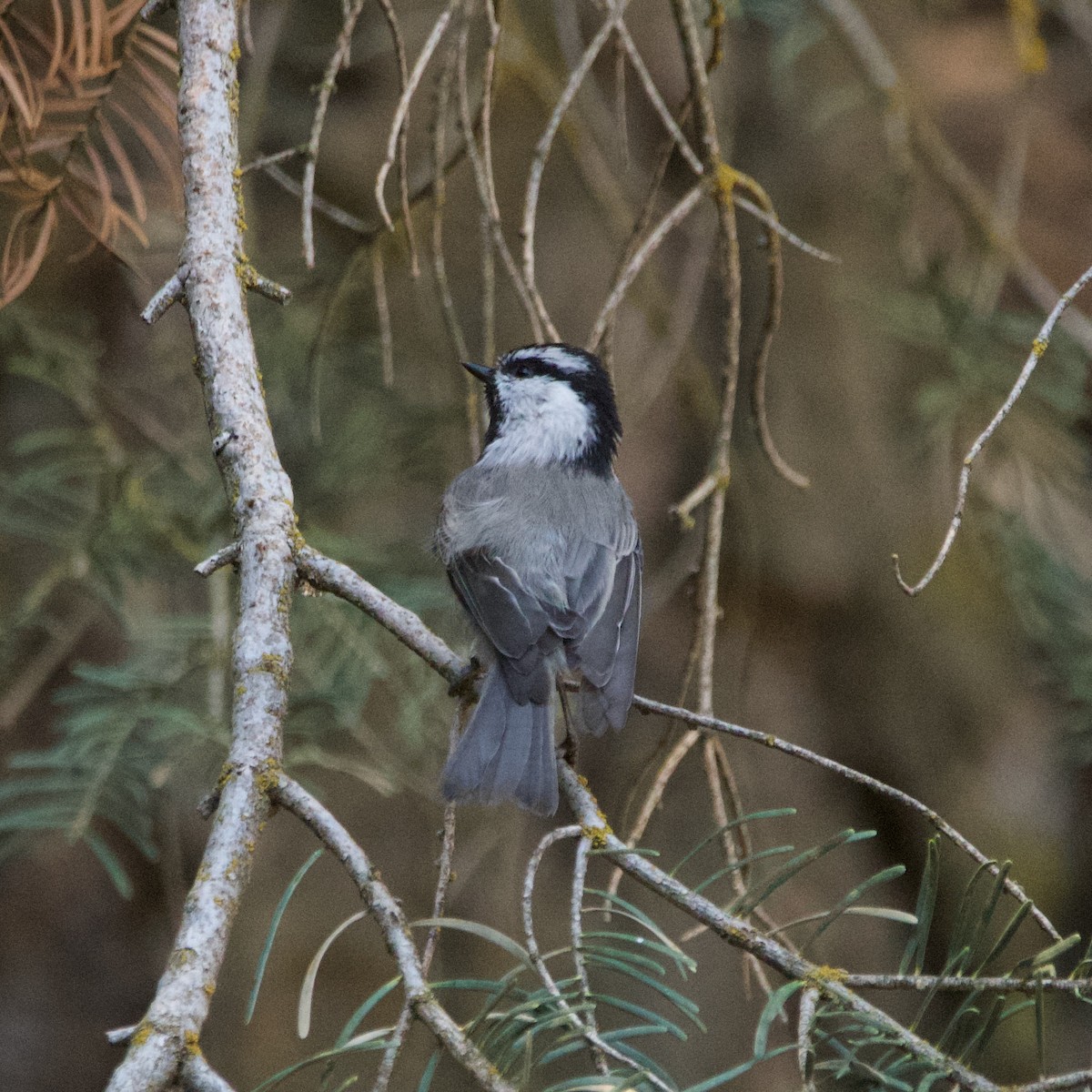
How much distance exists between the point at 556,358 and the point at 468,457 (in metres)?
0.46

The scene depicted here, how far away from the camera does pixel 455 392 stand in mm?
3285

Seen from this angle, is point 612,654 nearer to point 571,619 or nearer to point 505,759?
point 571,619

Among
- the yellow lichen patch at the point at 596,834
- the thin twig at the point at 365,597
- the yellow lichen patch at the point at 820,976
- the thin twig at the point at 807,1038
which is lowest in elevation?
the thin twig at the point at 807,1038

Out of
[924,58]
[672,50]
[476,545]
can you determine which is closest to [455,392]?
[476,545]

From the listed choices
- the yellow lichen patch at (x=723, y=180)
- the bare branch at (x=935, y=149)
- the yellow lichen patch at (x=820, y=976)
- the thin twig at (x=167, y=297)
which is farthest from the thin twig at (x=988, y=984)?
the bare branch at (x=935, y=149)

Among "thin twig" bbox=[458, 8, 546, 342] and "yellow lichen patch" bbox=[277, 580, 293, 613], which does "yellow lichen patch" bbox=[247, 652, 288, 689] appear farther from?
"thin twig" bbox=[458, 8, 546, 342]

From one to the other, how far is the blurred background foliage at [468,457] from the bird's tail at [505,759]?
0.64 ft

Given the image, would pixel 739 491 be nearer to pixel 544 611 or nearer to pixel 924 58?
pixel 544 611

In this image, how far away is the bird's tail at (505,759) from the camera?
1.90 m

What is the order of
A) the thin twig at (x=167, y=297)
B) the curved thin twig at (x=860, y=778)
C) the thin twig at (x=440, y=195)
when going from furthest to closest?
the thin twig at (x=440, y=195) → the thin twig at (x=167, y=297) → the curved thin twig at (x=860, y=778)

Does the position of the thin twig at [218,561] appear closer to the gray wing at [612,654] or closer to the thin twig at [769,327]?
the gray wing at [612,654]

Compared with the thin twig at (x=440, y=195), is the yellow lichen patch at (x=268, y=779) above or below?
below

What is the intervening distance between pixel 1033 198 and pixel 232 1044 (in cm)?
441

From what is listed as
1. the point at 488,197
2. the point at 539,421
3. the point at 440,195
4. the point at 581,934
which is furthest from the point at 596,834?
the point at 539,421
